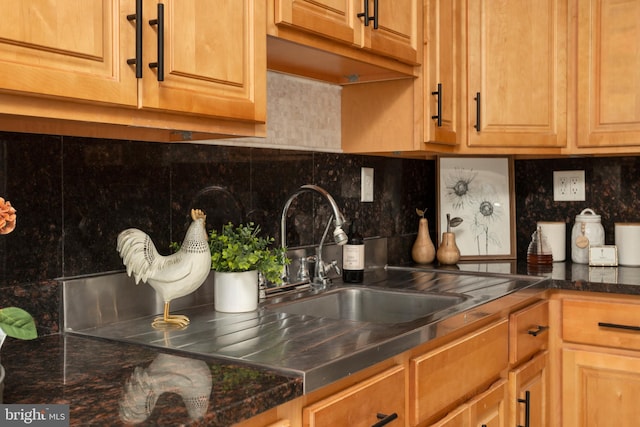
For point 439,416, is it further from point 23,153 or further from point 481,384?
point 23,153

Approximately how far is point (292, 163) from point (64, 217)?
83 cm

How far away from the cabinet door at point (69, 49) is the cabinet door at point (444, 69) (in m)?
1.27

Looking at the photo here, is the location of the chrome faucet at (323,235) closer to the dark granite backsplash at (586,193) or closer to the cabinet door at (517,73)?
the cabinet door at (517,73)

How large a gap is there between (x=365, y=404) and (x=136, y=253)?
1.91 ft

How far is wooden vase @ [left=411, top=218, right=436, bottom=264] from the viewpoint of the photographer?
8.73ft

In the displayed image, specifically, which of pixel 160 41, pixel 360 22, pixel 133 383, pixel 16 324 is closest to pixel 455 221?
pixel 360 22

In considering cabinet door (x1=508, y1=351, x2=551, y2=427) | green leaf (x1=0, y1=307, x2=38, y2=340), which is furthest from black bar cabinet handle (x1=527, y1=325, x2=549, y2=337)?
green leaf (x1=0, y1=307, x2=38, y2=340)

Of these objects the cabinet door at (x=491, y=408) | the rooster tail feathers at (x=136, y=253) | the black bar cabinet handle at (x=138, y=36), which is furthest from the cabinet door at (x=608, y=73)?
the black bar cabinet handle at (x=138, y=36)

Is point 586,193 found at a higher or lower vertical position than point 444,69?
lower

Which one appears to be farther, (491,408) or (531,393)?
(531,393)

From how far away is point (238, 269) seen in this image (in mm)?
1582

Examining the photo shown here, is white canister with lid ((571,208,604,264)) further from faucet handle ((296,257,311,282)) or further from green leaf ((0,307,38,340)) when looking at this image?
green leaf ((0,307,38,340))

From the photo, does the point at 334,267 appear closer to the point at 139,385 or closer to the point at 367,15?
the point at 367,15

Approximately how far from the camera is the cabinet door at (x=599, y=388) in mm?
2109
